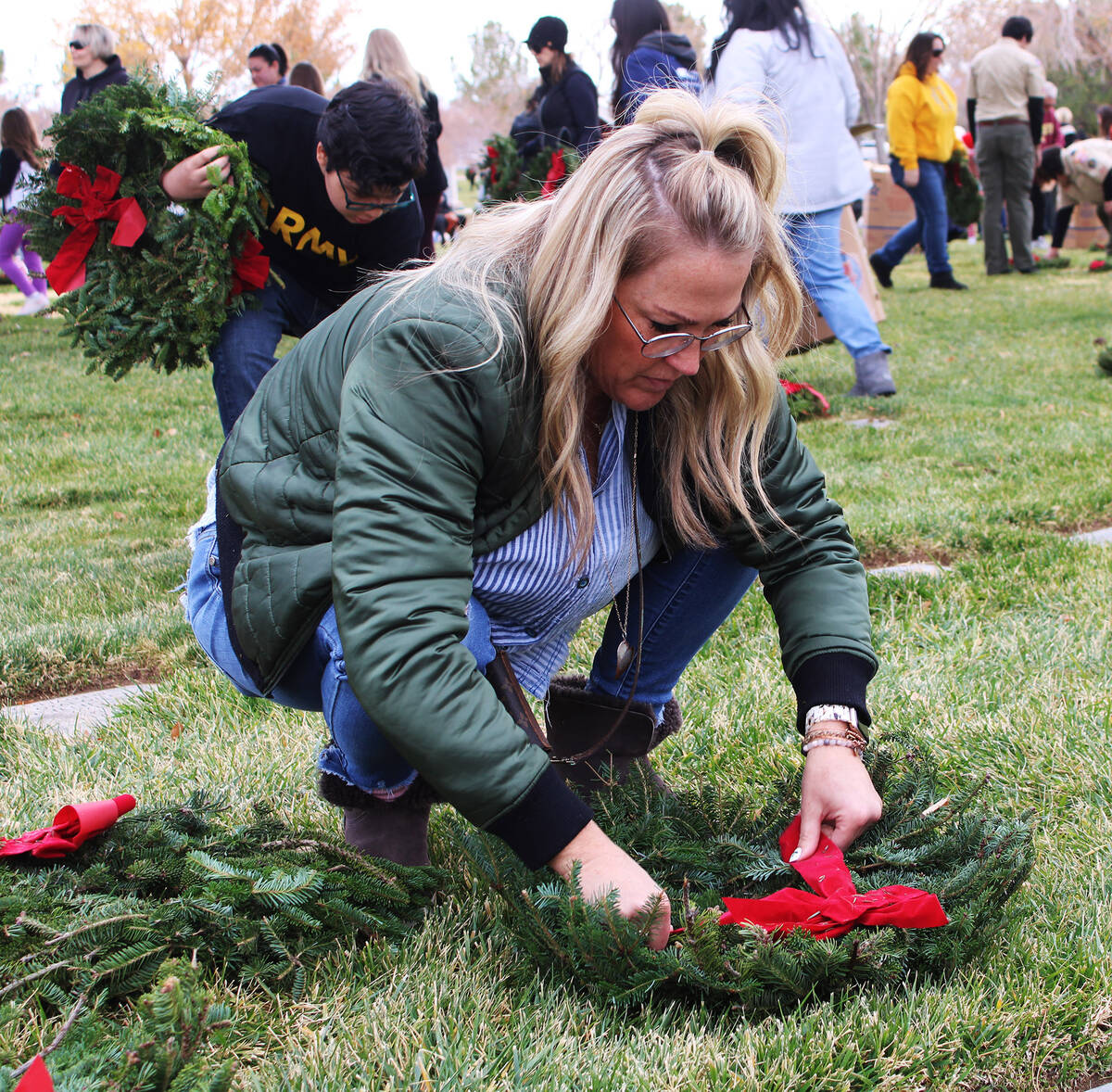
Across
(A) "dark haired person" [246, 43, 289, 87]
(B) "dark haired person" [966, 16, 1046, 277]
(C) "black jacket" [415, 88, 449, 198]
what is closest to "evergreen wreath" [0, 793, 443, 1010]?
(C) "black jacket" [415, 88, 449, 198]

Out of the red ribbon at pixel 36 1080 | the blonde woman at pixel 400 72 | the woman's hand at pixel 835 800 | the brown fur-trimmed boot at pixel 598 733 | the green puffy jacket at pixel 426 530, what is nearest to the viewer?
the red ribbon at pixel 36 1080

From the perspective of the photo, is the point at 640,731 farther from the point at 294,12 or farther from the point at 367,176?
the point at 294,12

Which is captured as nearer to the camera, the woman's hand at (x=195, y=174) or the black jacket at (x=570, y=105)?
the woman's hand at (x=195, y=174)

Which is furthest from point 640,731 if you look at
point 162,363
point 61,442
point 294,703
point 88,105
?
A: point 61,442

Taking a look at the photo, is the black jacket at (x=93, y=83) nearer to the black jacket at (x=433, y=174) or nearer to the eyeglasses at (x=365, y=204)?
the black jacket at (x=433, y=174)

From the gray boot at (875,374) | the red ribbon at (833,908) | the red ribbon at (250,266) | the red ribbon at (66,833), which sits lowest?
the gray boot at (875,374)

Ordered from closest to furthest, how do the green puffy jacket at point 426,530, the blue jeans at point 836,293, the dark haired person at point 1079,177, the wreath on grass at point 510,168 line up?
the green puffy jacket at point 426,530
the blue jeans at point 836,293
the wreath on grass at point 510,168
the dark haired person at point 1079,177

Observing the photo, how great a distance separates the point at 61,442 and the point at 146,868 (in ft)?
16.3

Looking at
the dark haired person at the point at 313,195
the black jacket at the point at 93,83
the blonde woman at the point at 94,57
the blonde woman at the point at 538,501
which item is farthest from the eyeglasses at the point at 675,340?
the blonde woman at the point at 94,57

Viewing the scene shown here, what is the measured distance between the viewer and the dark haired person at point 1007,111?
11.2 metres

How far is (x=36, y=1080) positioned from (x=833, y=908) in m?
1.07

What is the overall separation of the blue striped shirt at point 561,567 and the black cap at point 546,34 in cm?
524

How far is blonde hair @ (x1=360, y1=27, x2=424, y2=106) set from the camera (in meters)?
5.82

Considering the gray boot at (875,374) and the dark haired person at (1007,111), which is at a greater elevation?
the dark haired person at (1007,111)
